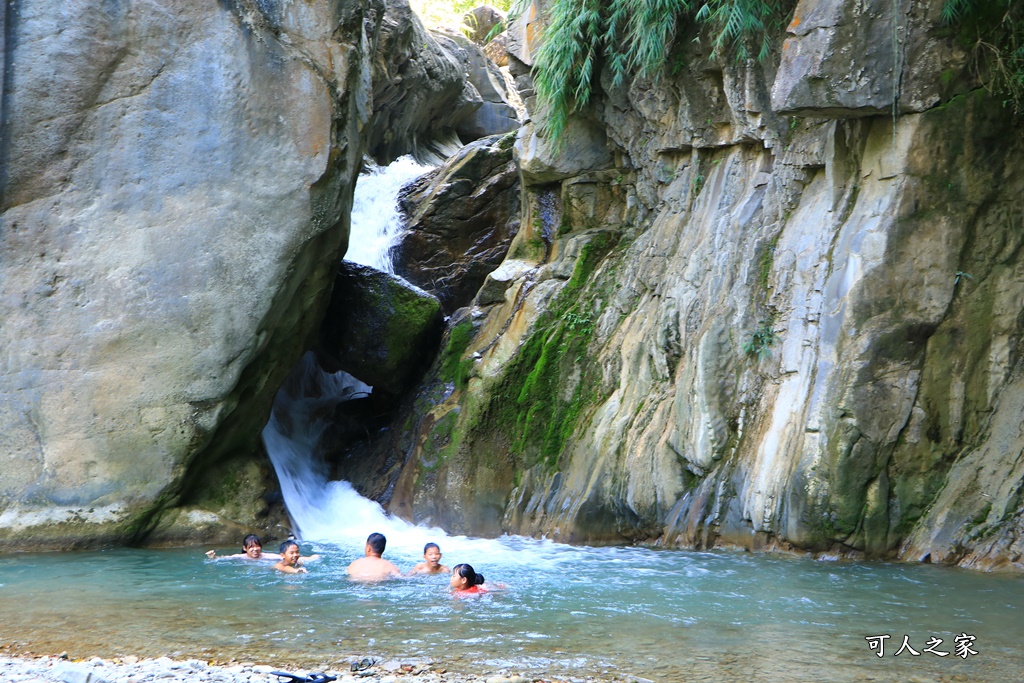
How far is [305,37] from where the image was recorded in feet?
27.6

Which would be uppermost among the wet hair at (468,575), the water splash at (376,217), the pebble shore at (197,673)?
the water splash at (376,217)

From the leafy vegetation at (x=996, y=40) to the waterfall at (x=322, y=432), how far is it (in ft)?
20.8

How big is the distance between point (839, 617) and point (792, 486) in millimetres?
2019

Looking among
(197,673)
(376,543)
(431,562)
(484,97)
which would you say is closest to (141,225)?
(376,543)

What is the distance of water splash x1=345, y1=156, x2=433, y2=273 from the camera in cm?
1312

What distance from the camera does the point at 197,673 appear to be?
4.07 m

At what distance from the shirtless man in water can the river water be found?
147mm

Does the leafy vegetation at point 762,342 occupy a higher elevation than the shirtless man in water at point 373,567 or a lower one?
higher

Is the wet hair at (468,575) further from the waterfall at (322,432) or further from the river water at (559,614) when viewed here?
the waterfall at (322,432)

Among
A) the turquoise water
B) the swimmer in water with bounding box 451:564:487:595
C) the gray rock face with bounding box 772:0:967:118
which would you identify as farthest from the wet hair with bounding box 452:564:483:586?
the gray rock face with bounding box 772:0:967:118

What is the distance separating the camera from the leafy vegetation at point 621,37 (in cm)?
805

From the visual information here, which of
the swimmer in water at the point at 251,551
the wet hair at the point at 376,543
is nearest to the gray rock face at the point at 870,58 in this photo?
the wet hair at the point at 376,543

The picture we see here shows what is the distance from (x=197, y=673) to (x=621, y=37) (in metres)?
7.82

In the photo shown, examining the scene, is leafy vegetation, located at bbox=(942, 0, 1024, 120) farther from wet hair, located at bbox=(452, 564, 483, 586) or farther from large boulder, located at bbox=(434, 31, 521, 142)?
large boulder, located at bbox=(434, 31, 521, 142)
